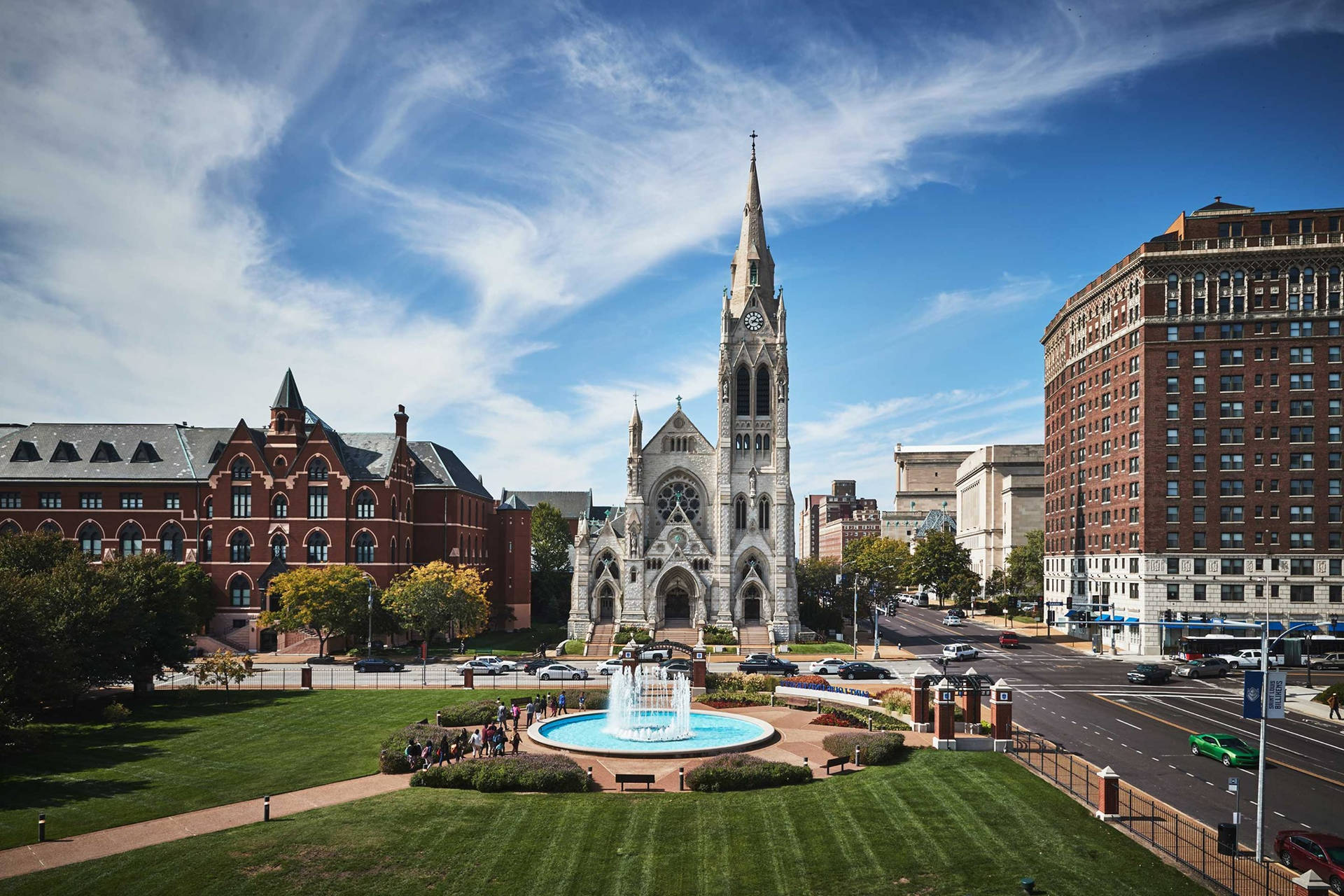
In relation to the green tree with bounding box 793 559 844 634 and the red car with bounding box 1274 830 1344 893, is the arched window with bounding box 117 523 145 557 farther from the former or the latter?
the red car with bounding box 1274 830 1344 893

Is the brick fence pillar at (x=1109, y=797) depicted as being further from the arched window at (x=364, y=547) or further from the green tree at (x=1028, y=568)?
the green tree at (x=1028, y=568)

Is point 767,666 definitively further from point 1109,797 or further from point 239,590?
point 239,590

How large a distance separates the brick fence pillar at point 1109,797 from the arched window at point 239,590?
7313 centimetres

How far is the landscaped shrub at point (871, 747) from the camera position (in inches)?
1378

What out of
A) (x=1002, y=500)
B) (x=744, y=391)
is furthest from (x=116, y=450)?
(x=1002, y=500)

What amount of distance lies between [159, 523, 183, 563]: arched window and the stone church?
1402 inches

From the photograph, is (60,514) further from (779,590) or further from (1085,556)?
(1085,556)

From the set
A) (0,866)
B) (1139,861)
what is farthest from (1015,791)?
(0,866)

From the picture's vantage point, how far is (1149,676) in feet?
197

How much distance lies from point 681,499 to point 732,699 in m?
45.8

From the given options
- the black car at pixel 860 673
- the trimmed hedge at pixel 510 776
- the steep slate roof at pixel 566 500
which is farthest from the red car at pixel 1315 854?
the steep slate roof at pixel 566 500

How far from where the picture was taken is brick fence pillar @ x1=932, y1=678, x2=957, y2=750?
37.2 m

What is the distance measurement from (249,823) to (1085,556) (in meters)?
81.7

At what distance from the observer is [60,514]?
3310 inches
